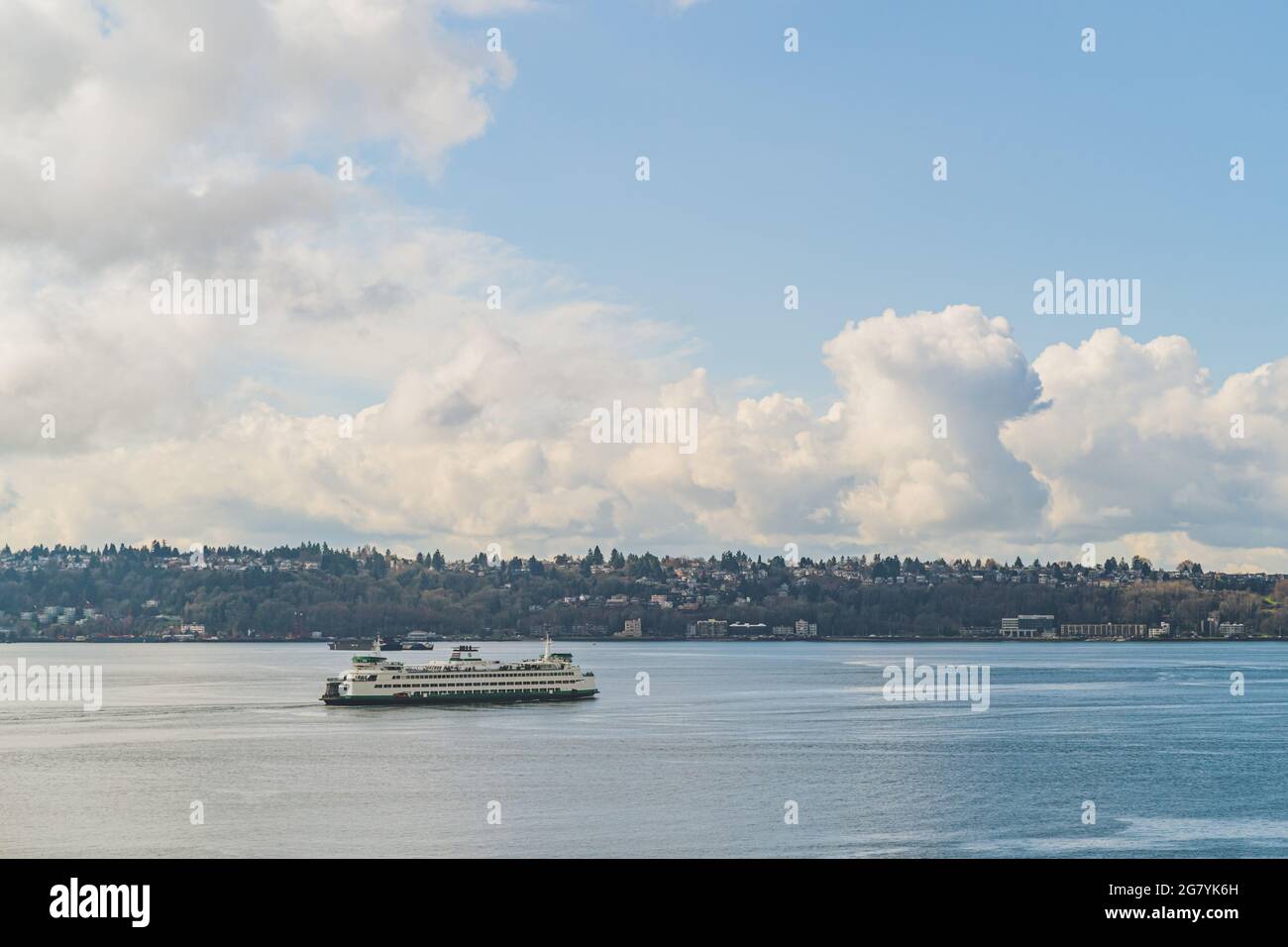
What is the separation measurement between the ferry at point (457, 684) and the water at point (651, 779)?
2610 mm

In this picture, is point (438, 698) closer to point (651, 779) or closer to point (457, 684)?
point (457, 684)

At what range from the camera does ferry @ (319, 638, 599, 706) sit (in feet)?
363

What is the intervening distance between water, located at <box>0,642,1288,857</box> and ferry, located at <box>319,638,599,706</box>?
2610mm

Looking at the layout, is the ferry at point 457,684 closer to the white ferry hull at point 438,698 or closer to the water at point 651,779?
the white ferry hull at point 438,698

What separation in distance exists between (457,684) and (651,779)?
52713 millimetres

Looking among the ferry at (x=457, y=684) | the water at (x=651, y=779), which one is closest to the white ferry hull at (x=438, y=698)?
the ferry at (x=457, y=684)

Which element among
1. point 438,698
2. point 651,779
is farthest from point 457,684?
point 651,779

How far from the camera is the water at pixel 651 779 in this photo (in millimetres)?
48625

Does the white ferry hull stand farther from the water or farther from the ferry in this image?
the water

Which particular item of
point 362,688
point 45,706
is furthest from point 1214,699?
point 45,706

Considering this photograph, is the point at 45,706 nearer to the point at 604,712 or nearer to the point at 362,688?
the point at 362,688

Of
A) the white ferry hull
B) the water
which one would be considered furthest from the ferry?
the water
